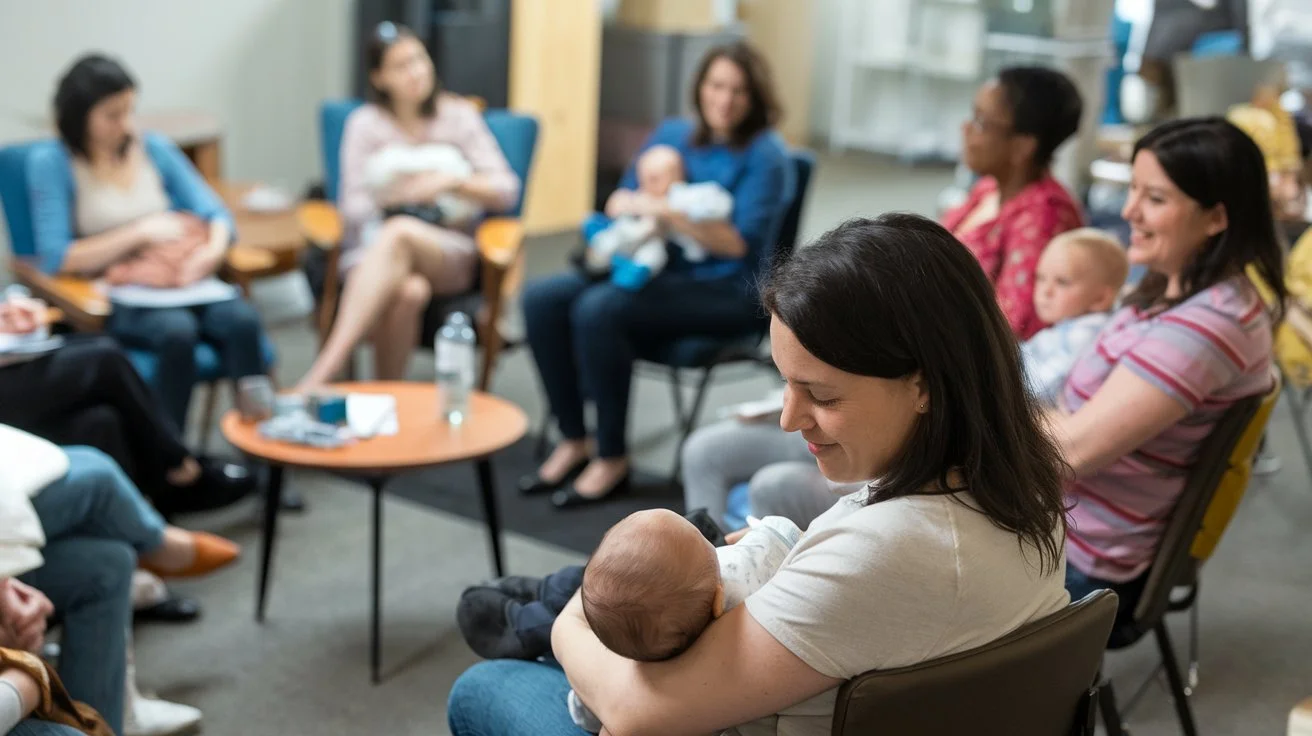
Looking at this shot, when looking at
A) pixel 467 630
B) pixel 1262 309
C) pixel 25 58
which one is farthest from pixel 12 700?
pixel 25 58

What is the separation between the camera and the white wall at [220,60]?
16.3 feet

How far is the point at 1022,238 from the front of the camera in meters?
3.01

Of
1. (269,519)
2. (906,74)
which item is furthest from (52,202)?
(906,74)

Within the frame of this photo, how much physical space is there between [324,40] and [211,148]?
94 centimetres

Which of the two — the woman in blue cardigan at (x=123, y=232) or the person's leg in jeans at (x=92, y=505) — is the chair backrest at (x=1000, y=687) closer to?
the person's leg in jeans at (x=92, y=505)

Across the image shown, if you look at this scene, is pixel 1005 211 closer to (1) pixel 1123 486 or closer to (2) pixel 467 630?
(1) pixel 1123 486

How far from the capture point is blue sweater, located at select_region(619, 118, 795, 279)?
3793 mm

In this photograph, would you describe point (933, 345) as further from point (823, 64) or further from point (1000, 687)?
point (823, 64)

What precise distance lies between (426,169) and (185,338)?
993 mm

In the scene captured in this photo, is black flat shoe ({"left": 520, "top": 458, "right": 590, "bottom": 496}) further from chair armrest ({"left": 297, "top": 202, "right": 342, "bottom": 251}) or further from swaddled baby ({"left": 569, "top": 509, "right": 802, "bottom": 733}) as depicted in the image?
swaddled baby ({"left": 569, "top": 509, "right": 802, "bottom": 733})

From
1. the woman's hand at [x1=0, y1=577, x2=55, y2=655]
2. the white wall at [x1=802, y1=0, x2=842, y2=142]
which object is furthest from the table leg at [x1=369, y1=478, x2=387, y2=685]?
the white wall at [x1=802, y1=0, x2=842, y2=142]

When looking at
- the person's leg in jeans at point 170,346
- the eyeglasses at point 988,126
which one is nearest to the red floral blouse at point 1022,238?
the eyeglasses at point 988,126

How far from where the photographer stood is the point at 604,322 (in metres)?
3.72

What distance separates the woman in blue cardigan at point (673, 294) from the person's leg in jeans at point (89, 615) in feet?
5.09
